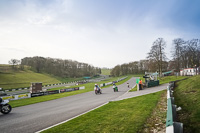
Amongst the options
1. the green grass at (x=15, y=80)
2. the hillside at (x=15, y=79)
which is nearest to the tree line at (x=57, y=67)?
the hillside at (x=15, y=79)

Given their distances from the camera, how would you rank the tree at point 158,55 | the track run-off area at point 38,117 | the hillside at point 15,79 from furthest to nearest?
the hillside at point 15,79 < the tree at point 158,55 < the track run-off area at point 38,117

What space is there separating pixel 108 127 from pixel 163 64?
35.2 metres

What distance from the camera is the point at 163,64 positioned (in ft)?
113

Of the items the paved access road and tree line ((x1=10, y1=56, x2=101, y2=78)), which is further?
tree line ((x1=10, y1=56, x2=101, y2=78))

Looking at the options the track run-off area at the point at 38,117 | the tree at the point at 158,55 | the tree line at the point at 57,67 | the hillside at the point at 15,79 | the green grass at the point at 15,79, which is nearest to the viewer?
the track run-off area at the point at 38,117

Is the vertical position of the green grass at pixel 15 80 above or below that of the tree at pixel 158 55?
below

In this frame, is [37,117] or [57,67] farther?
[57,67]

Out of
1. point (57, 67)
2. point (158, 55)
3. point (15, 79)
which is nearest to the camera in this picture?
point (158, 55)

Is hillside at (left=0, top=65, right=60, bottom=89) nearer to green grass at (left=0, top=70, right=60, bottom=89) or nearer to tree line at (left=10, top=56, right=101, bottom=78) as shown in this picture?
green grass at (left=0, top=70, right=60, bottom=89)

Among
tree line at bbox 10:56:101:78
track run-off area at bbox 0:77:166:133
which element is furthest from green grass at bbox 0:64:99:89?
track run-off area at bbox 0:77:166:133

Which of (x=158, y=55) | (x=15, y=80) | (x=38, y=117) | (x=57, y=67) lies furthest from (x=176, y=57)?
(x=57, y=67)

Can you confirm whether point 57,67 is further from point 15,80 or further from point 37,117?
point 37,117

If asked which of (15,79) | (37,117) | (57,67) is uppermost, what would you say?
(57,67)

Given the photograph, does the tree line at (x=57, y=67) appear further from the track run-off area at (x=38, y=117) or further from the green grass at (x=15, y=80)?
the track run-off area at (x=38, y=117)
